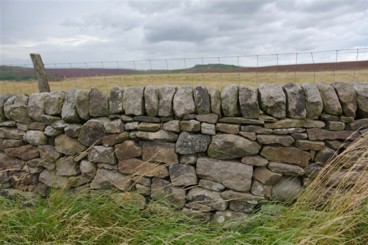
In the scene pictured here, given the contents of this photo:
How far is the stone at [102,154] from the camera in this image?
11.4ft

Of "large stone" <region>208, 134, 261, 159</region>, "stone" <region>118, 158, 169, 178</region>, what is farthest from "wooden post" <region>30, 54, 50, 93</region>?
"large stone" <region>208, 134, 261, 159</region>

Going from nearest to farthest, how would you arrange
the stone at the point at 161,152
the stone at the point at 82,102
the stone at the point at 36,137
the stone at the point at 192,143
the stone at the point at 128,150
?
the stone at the point at 192,143, the stone at the point at 161,152, the stone at the point at 128,150, the stone at the point at 82,102, the stone at the point at 36,137

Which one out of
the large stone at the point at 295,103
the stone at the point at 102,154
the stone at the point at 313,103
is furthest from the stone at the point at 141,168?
the stone at the point at 313,103

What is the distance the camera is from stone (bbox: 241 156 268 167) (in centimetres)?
306

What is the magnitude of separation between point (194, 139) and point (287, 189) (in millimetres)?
1117

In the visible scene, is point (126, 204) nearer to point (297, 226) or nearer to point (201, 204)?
point (201, 204)

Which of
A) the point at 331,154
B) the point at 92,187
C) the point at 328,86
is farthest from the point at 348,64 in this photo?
the point at 92,187

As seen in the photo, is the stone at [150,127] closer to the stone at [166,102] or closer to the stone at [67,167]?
the stone at [166,102]

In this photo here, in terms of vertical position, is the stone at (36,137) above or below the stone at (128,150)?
above

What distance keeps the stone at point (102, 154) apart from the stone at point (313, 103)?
2.21 meters

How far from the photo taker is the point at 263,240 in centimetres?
254

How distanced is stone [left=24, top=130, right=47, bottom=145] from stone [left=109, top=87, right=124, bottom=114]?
3.35 feet

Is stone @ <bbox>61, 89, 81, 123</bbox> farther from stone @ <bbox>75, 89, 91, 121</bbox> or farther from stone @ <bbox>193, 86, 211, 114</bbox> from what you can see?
stone @ <bbox>193, 86, 211, 114</bbox>

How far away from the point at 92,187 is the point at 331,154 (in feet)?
8.86
